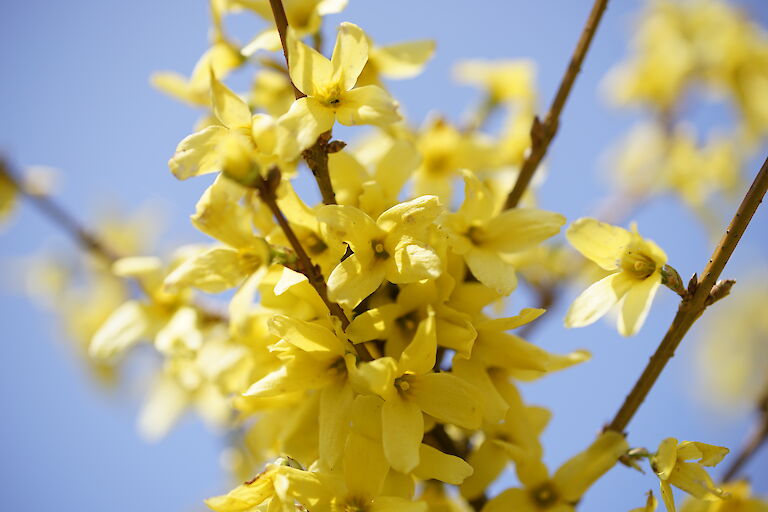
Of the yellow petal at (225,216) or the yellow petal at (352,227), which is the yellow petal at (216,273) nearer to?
the yellow petal at (225,216)

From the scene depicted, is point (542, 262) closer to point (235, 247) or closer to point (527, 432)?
point (527, 432)

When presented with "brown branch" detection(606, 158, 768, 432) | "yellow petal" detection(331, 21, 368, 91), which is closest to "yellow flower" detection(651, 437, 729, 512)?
"brown branch" detection(606, 158, 768, 432)

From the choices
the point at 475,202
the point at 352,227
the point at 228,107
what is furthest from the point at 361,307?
the point at 228,107

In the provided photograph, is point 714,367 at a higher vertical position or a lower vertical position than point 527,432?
lower

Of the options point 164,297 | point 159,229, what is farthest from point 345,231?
point 159,229

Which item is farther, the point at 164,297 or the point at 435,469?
the point at 164,297

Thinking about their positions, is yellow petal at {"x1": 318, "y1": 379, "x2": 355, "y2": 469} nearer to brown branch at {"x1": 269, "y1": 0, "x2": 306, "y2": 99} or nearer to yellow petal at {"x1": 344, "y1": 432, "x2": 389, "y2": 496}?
yellow petal at {"x1": 344, "y1": 432, "x2": 389, "y2": 496}

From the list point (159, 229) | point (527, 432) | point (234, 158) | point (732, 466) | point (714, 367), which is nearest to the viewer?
point (234, 158)

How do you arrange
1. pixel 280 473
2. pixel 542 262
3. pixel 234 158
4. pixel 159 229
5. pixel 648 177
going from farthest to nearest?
pixel 159 229
pixel 648 177
pixel 542 262
pixel 280 473
pixel 234 158
